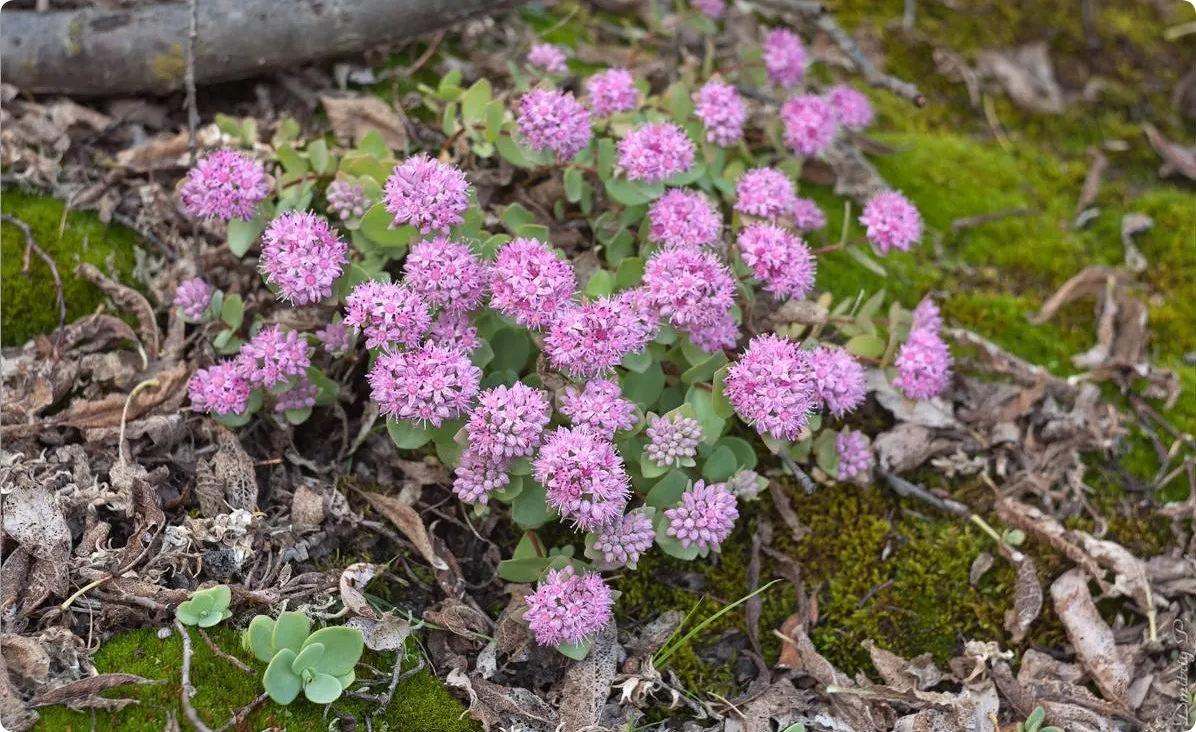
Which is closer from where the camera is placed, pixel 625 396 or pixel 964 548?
pixel 625 396

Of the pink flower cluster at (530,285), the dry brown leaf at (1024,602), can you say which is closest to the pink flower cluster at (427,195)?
the pink flower cluster at (530,285)

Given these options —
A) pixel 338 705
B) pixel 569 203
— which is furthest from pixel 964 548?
pixel 338 705

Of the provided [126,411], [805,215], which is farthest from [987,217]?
[126,411]

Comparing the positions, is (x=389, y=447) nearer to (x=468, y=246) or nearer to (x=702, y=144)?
(x=468, y=246)

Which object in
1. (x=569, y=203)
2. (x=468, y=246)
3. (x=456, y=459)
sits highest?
(x=468, y=246)

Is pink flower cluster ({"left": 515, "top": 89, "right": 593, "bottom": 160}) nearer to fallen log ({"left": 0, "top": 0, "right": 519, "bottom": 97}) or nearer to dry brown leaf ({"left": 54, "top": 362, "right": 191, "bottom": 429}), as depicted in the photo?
fallen log ({"left": 0, "top": 0, "right": 519, "bottom": 97})

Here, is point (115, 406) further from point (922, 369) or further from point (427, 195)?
point (922, 369)

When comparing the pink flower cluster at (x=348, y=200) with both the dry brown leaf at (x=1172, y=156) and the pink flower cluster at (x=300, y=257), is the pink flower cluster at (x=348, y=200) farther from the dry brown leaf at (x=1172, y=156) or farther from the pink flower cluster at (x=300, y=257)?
the dry brown leaf at (x=1172, y=156)
